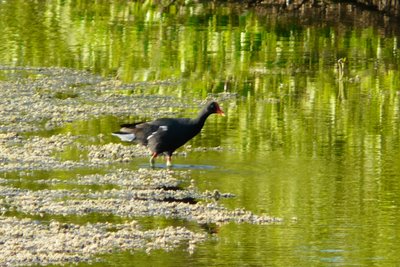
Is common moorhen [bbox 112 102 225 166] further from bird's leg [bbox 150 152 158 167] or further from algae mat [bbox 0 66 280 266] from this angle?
algae mat [bbox 0 66 280 266]

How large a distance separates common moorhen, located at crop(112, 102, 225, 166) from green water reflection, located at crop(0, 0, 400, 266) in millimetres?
226

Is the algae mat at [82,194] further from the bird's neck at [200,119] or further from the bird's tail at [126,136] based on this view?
the bird's neck at [200,119]

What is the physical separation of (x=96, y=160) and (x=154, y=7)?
14586 mm

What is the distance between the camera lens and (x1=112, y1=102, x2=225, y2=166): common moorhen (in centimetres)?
1277

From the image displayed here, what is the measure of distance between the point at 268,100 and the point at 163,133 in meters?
3.86

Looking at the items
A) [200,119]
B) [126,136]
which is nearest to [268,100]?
[200,119]

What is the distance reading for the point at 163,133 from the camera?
42.3 ft

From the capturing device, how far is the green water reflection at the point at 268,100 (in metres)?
9.64

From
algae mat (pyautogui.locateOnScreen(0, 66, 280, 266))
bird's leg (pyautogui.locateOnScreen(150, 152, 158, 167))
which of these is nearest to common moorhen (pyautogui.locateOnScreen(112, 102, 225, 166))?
bird's leg (pyautogui.locateOnScreen(150, 152, 158, 167))

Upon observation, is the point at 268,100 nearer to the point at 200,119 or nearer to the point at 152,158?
the point at 200,119

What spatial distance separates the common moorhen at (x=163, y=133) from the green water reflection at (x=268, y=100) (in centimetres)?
23

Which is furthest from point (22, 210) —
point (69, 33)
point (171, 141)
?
point (69, 33)

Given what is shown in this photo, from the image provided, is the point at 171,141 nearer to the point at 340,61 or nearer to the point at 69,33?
the point at 340,61

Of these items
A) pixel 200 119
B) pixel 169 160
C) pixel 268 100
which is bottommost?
pixel 169 160
